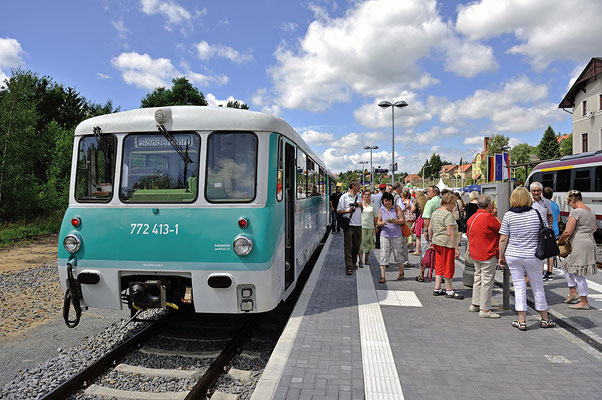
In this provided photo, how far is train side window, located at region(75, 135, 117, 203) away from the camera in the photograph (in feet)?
17.3

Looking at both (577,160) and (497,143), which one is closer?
(577,160)

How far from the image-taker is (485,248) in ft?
19.9

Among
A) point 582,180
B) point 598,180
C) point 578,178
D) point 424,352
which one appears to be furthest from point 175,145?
point 578,178

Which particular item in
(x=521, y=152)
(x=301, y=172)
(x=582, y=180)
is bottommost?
(x=301, y=172)

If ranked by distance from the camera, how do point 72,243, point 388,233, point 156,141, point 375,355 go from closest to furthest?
point 375,355, point 72,243, point 156,141, point 388,233

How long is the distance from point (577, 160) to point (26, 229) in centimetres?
2400

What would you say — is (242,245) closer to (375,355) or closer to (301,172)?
(375,355)

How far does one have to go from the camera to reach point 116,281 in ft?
16.4

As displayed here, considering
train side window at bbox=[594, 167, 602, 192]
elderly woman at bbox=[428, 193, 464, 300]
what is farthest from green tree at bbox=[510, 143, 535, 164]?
elderly woman at bbox=[428, 193, 464, 300]

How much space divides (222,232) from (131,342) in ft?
6.24

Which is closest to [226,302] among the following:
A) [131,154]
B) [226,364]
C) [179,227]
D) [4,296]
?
[226,364]

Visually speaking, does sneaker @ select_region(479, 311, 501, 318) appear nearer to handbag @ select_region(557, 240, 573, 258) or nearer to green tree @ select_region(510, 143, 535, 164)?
handbag @ select_region(557, 240, 573, 258)

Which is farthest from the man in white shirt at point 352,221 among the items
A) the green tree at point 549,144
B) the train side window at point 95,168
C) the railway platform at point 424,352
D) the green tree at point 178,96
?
the green tree at point 549,144

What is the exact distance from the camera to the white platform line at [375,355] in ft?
11.9
